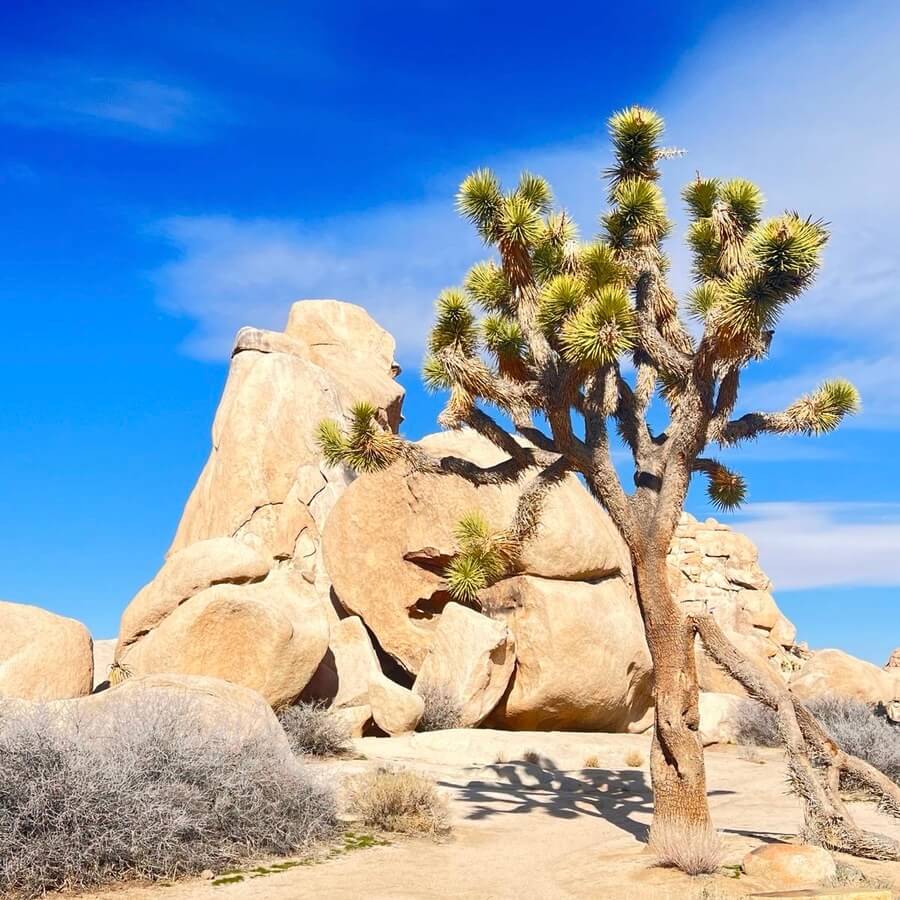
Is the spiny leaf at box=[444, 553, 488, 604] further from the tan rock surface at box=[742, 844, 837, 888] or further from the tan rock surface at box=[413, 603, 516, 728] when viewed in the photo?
the tan rock surface at box=[413, 603, 516, 728]

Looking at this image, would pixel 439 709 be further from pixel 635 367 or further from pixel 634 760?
pixel 635 367

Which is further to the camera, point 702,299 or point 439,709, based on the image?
point 439,709

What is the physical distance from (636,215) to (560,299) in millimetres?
2004

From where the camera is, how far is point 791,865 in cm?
776

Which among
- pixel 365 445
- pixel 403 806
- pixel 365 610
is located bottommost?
pixel 403 806

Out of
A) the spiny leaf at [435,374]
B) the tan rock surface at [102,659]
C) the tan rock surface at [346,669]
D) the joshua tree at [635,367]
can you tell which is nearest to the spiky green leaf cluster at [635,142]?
the joshua tree at [635,367]

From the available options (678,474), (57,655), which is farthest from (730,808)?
(57,655)

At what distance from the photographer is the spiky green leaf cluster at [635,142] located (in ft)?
36.6

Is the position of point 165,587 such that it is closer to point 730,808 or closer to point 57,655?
point 57,655

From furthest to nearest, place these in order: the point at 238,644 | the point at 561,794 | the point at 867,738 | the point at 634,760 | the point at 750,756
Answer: the point at 750,756
the point at 634,760
the point at 238,644
the point at 867,738
the point at 561,794

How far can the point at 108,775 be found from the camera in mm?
7406

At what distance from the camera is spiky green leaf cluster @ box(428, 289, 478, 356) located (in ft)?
36.2

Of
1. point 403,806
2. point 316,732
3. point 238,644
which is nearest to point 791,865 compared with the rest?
point 403,806

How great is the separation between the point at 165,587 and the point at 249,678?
337 centimetres
